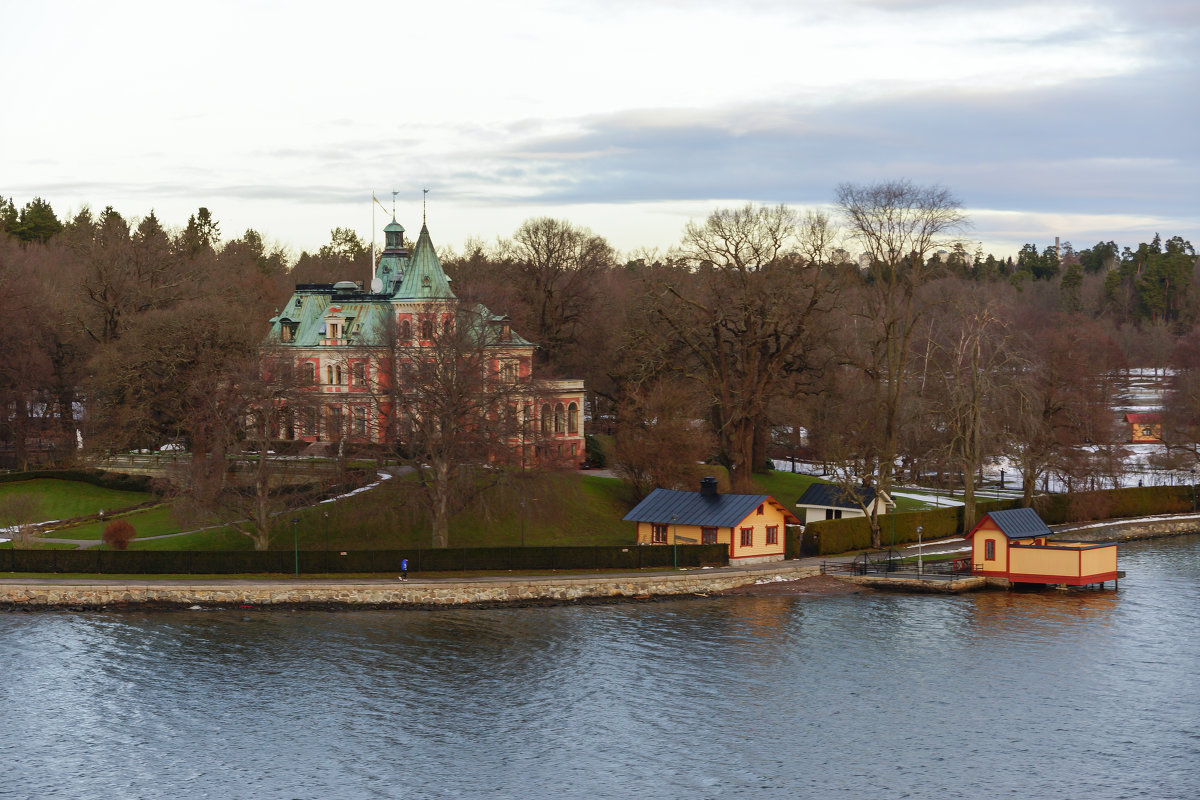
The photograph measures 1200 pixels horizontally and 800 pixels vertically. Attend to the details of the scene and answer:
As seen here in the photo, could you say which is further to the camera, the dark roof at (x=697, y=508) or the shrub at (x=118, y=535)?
the dark roof at (x=697, y=508)

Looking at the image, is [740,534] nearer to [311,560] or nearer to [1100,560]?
[1100,560]

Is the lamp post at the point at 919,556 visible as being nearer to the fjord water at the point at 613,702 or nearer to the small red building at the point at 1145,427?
the fjord water at the point at 613,702

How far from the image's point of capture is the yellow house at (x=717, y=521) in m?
63.1

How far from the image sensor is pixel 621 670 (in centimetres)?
4512

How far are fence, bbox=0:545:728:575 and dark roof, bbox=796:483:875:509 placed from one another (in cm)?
1681

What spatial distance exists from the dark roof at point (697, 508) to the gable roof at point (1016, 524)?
1124 cm

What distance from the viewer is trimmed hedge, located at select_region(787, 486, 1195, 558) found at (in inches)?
2648

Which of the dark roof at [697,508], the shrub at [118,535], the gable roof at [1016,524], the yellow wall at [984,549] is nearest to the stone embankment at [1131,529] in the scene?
the gable roof at [1016,524]

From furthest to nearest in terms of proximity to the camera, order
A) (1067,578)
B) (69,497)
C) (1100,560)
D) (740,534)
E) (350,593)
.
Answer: (69,497) < (740,534) < (1100,560) < (1067,578) < (350,593)

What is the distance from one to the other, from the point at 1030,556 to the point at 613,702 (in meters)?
29.0

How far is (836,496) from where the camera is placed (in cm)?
7256

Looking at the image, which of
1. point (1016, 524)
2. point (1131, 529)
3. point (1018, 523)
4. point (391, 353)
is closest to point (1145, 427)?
point (1131, 529)

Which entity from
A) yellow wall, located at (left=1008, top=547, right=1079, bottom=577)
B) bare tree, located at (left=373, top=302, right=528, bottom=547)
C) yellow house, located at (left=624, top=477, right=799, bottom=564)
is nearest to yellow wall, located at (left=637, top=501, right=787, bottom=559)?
Result: yellow house, located at (left=624, top=477, right=799, bottom=564)

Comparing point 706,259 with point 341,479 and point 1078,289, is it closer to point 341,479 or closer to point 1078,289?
point 341,479
